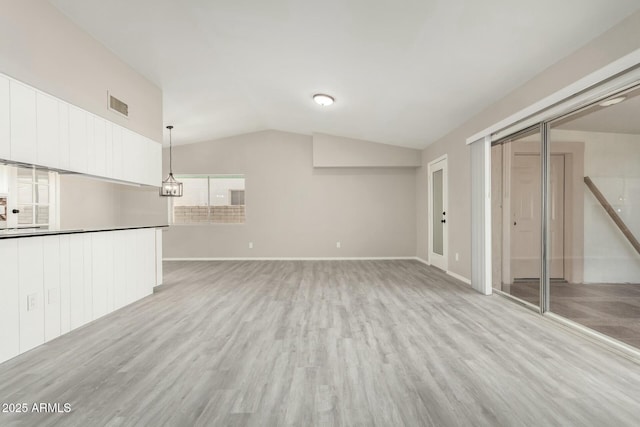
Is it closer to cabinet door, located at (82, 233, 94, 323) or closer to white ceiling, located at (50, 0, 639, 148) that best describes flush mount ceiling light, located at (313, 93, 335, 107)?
white ceiling, located at (50, 0, 639, 148)

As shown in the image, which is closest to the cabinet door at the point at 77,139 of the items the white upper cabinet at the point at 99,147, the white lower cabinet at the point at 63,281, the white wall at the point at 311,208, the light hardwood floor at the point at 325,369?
the white upper cabinet at the point at 99,147

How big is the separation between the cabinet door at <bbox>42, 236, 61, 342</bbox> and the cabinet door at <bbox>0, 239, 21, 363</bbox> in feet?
0.88

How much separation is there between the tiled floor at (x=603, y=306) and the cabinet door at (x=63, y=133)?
520 cm

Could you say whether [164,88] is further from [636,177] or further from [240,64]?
[636,177]

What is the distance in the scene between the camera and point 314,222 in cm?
757

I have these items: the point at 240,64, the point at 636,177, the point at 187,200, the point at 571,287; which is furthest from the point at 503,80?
the point at 187,200

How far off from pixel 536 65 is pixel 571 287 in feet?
8.10

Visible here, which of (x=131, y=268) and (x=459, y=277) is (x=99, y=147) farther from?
(x=459, y=277)

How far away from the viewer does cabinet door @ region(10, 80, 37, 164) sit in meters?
2.39

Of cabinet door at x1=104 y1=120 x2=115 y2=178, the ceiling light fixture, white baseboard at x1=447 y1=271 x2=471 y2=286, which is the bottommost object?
white baseboard at x1=447 y1=271 x2=471 y2=286

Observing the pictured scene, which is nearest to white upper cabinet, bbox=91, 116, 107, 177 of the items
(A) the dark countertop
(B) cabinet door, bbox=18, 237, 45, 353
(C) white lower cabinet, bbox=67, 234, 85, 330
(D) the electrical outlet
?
(A) the dark countertop

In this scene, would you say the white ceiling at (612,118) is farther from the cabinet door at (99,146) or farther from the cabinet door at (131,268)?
the cabinet door at (131,268)

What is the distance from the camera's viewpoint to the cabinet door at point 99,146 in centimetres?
331

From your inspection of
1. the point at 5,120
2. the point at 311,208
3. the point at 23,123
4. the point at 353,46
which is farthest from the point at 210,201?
the point at 353,46
